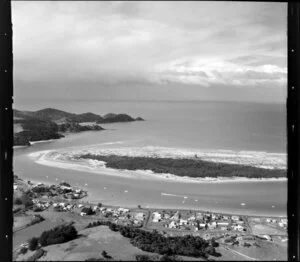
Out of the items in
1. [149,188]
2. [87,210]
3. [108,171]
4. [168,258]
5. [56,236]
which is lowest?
[168,258]

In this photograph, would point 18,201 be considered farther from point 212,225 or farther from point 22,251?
point 212,225

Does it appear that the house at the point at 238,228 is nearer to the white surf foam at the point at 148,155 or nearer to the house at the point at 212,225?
the house at the point at 212,225

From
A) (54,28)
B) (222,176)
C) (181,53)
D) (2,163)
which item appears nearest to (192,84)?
(181,53)

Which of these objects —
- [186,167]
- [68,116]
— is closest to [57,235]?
[68,116]

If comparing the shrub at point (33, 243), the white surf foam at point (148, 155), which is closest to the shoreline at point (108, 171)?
the white surf foam at point (148, 155)

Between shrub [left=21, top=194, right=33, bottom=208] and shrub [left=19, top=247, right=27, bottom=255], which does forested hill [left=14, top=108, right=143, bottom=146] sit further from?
shrub [left=19, top=247, right=27, bottom=255]

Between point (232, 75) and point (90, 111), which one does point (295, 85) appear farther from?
point (90, 111)
